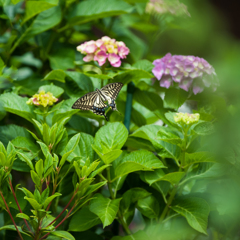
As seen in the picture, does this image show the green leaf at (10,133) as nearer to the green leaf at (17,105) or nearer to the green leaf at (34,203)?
the green leaf at (17,105)

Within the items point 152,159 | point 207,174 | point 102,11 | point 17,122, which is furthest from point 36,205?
point 102,11

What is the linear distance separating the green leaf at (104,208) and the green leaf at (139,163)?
0.22ft

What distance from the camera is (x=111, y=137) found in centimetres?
73

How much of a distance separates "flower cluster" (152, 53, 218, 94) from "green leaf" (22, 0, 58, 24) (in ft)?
1.40

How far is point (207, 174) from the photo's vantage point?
723mm

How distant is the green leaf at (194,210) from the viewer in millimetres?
663

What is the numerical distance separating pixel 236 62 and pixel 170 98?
0.61 m

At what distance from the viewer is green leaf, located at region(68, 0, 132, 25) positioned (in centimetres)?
104

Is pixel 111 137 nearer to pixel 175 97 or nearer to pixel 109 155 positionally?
pixel 109 155

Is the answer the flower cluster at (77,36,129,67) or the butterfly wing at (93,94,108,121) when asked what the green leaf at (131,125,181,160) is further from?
the flower cluster at (77,36,129,67)

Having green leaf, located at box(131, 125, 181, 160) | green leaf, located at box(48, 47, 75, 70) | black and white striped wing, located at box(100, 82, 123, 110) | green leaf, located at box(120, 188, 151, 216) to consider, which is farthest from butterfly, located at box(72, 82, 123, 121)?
green leaf, located at box(48, 47, 75, 70)

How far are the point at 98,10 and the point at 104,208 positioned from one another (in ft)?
2.38

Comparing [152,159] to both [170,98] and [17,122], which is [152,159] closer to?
[170,98]

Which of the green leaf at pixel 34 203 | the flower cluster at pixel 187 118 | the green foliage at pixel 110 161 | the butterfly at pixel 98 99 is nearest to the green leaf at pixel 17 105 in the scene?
the green foliage at pixel 110 161
